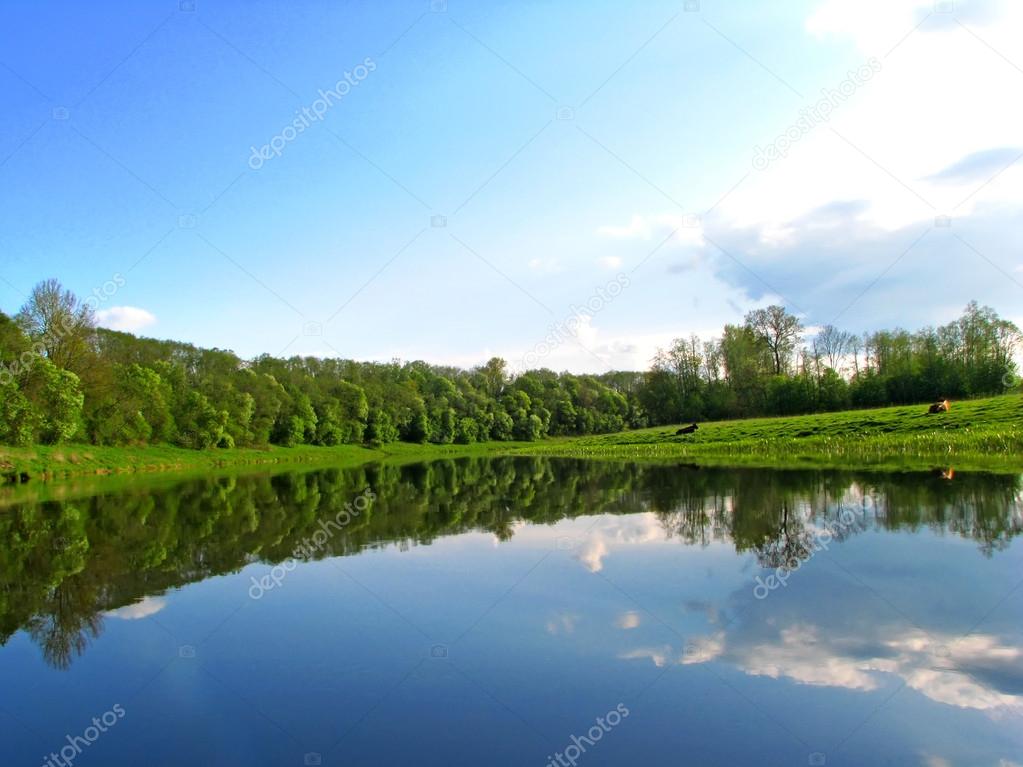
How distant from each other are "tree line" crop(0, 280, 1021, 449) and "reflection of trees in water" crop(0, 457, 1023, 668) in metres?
30.7

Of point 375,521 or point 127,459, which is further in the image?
point 127,459

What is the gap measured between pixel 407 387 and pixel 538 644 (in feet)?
347

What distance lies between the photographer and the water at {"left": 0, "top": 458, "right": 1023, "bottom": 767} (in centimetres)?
620

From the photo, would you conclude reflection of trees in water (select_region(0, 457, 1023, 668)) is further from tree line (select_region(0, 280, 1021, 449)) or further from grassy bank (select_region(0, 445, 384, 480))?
tree line (select_region(0, 280, 1021, 449))

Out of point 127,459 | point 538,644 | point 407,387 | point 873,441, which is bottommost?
point 538,644

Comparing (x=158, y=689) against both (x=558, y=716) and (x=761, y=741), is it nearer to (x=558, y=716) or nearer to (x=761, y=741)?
(x=558, y=716)

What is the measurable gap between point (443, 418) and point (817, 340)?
211 feet

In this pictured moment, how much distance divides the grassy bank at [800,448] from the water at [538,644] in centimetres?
1916

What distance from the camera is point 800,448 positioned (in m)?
45.6

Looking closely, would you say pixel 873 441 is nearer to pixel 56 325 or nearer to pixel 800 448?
pixel 800 448

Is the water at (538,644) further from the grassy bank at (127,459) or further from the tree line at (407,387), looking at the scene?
the tree line at (407,387)

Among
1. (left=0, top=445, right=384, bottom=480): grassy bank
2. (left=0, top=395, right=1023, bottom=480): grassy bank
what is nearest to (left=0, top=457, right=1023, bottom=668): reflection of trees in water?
(left=0, top=395, right=1023, bottom=480): grassy bank

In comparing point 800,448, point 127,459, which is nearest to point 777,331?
point 800,448

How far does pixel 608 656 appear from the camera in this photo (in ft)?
26.9
